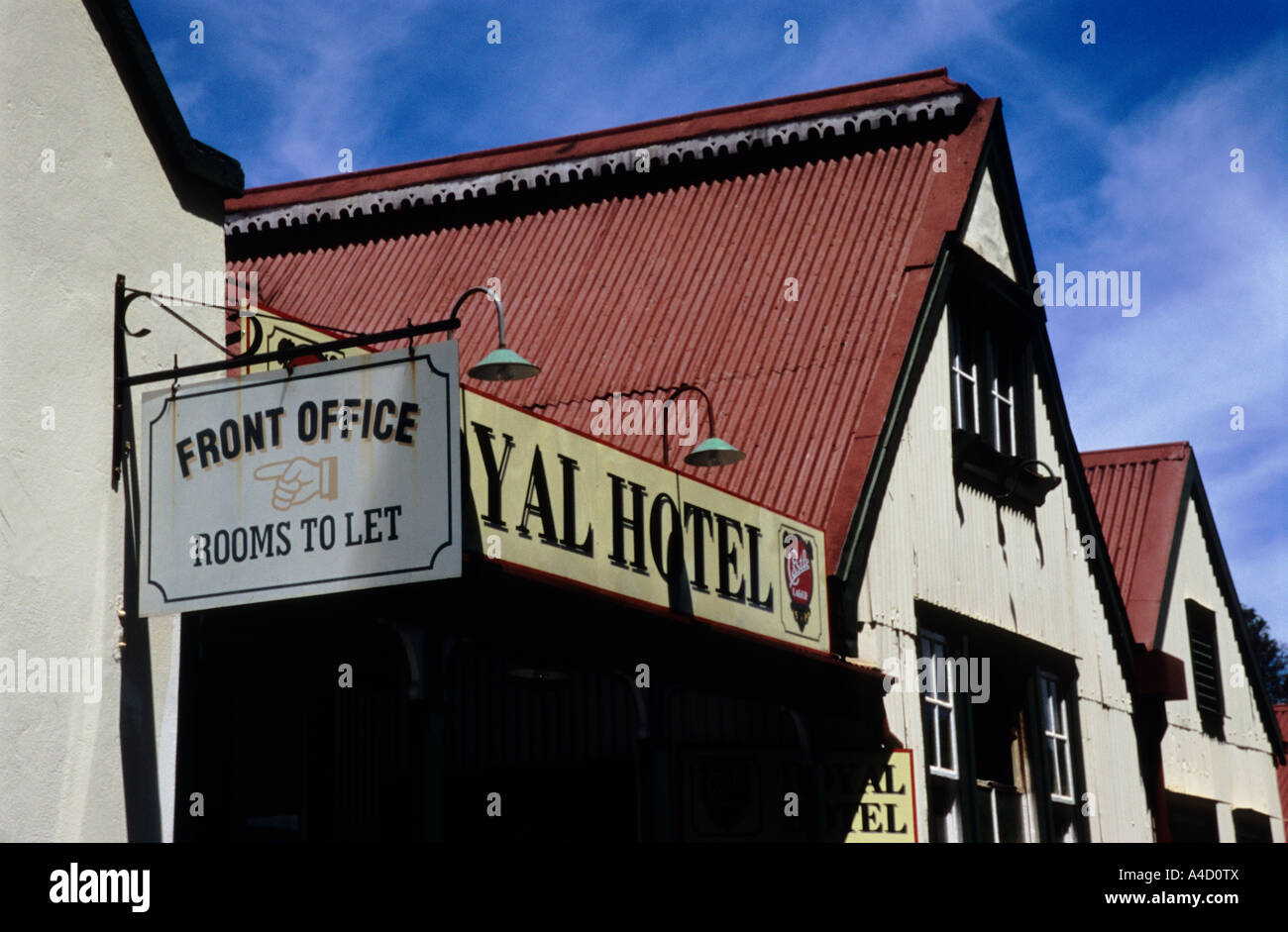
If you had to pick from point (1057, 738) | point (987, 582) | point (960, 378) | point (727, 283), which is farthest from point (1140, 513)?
point (727, 283)

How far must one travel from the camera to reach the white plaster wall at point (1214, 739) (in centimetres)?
2191

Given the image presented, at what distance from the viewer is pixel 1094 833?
18.3 metres

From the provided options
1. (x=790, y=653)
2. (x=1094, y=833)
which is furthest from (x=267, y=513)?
(x=1094, y=833)

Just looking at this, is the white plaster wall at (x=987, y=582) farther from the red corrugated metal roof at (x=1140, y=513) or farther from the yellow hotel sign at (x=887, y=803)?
the red corrugated metal roof at (x=1140, y=513)

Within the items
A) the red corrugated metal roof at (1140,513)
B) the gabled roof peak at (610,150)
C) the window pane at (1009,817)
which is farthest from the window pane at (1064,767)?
the gabled roof peak at (610,150)

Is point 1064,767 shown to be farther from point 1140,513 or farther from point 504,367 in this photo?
point 504,367

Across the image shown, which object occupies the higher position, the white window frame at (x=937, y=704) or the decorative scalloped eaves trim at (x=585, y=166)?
the decorative scalloped eaves trim at (x=585, y=166)

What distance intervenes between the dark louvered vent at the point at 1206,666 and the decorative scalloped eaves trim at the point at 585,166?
9.02 metres

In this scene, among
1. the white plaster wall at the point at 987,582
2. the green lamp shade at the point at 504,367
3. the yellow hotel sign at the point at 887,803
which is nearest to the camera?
the green lamp shade at the point at 504,367

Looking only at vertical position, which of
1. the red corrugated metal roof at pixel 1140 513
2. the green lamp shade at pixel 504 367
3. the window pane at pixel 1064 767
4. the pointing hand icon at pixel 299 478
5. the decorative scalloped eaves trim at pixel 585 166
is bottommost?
the window pane at pixel 1064 767

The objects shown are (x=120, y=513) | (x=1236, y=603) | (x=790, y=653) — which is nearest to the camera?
(x=120, y=513)

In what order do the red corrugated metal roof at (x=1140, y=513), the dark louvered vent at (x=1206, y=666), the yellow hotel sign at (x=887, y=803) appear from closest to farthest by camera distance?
the yellow hotel sign at (x=887, y=803)
the red corrugated metal roof at (x=1140, y=513)
the dark louvered vent at (x=1206, y=666)
